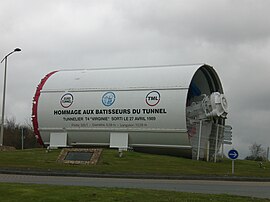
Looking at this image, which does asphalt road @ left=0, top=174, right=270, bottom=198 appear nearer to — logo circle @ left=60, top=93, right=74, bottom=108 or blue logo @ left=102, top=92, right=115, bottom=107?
blue logo @ left=102, top=92, right=115, bottom=107

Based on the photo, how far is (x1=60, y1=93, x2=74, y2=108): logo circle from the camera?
4006 cm

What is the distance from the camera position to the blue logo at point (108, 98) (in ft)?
126

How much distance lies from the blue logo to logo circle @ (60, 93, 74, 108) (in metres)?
3.12

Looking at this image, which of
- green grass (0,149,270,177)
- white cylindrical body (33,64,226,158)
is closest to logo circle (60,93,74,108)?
white cylindrical body (33,64,226,158)

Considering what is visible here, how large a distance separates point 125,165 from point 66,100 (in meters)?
12.0

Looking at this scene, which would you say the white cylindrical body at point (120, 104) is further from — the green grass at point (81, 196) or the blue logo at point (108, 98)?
the green grass at point (81, 196)

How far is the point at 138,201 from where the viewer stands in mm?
11375

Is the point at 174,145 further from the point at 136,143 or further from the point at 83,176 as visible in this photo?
the point at 83,176

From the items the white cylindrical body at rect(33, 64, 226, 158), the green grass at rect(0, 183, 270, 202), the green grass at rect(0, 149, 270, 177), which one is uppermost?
the white cylindrical body at rect(33, 64, 226, 158)

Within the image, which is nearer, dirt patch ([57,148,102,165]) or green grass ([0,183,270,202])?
green grass ([0,183,270,202])

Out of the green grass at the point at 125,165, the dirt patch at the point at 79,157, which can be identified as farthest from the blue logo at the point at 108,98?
the dirt patch at the point at 79,157

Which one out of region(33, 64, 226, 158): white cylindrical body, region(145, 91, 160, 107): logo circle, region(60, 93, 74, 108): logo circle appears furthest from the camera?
region(60, 93, 74, 108): logo circle

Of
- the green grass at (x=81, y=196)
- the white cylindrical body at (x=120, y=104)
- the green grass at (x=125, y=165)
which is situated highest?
the white cylindrical body at (x=120, y=104)

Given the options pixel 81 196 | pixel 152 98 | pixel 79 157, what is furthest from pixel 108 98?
pixel 81 196
